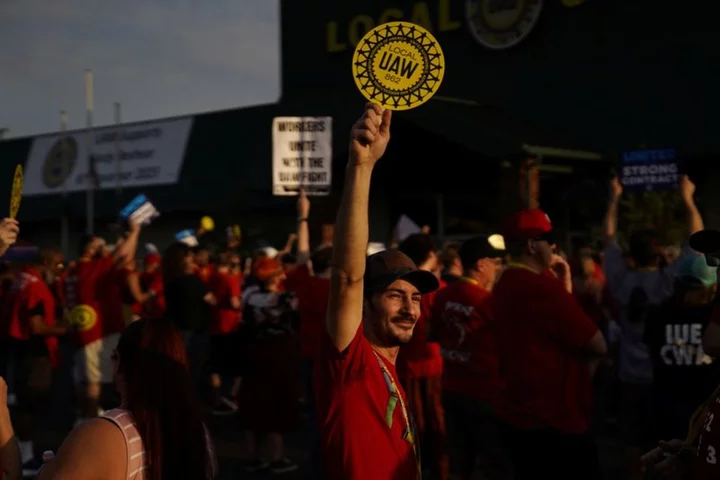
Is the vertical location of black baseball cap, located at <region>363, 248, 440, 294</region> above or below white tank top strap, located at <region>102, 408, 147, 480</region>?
above

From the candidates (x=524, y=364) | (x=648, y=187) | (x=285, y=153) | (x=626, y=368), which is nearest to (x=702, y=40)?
(x=648, y=187)

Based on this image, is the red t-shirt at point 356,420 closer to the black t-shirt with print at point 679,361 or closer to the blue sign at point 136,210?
the black t-shirt with print at point 679,361

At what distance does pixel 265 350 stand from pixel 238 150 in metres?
16.8

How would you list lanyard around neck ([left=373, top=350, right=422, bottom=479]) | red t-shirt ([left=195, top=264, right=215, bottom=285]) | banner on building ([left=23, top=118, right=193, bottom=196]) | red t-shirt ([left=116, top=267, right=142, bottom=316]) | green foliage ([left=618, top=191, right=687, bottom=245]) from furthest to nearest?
banner on building ([left=23, top=118, right=193, bottom=196])
green foliage ([left=618, top=191, right=687, bottom=245])
red t-shirt ([left=195, top=264, right=215, bottom=285])
red t-shirt ([left=116, top=267, right=142, bottom=316])
lanyard around neck ([left=373, top=350, right=422, bottom=479])

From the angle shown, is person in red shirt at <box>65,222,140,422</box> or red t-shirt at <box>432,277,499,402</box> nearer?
red t-shirt at <box>432,277,499,402</box>

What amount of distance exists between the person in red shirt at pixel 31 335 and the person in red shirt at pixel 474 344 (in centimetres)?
398

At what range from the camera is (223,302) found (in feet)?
42.3

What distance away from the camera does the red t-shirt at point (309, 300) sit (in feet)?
27.6

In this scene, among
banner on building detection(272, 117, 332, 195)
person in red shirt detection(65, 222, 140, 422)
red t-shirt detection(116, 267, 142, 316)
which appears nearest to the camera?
banner on building detection(272, 117, 332, 195)

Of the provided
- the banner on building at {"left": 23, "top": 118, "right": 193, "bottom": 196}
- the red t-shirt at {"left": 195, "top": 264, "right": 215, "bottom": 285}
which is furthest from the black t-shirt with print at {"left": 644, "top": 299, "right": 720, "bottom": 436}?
the banner on building at {"left": 23, "top": 118, "right": 193, "bottom": 196}

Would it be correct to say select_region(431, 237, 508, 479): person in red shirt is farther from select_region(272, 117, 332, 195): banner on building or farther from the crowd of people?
select_region(272, 117, 332, 195): banner on building

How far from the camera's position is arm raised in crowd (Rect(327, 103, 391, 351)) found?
298 centimetres

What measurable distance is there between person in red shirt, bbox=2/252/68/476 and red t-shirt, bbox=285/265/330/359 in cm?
236

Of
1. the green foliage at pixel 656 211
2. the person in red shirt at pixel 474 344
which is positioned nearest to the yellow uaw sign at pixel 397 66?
the person in red shirt at pixel 474 344
